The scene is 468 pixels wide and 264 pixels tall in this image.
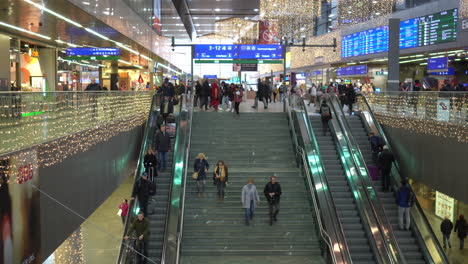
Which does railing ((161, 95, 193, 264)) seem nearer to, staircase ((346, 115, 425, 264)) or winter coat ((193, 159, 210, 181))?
winter coat ((193, 159, 210, 181))

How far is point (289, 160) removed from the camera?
1933 cm

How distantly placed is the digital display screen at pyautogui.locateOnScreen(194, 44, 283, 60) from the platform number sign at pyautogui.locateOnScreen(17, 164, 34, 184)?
21569 mm

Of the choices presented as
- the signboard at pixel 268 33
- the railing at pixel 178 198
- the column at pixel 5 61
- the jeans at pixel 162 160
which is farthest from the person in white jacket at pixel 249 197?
the signboard at pixel 268 33

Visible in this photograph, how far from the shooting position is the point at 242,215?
16078 mm

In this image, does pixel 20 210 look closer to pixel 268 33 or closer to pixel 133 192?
pixel 133 192

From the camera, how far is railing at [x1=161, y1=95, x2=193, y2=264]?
1348 centimetres

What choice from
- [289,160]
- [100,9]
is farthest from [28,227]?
[289,160]

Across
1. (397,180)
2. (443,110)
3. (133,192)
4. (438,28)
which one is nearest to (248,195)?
(133,192)

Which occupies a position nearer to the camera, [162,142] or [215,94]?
[162,142]

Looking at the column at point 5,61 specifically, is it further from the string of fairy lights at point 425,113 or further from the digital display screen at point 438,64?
the digital display screen at point 438,64

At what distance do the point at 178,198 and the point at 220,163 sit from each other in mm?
1717

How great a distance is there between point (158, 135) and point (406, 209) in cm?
757

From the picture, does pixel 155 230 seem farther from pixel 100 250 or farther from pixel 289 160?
pixel 289 160

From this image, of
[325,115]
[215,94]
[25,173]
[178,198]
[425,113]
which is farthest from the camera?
[215,94]
